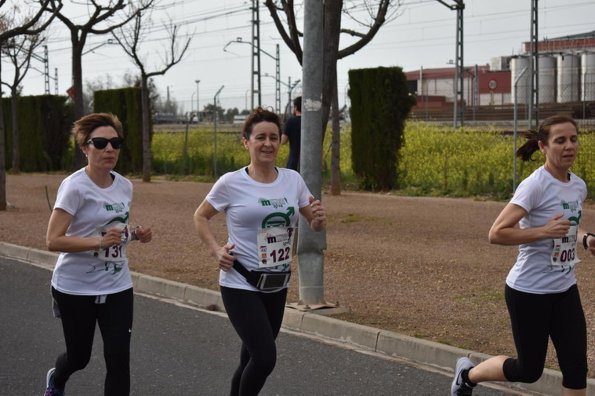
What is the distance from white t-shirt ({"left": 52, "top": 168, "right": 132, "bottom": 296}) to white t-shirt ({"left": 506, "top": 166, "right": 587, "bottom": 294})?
2117 mm

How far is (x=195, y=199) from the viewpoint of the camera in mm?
22281

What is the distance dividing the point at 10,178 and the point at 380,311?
2672 cm

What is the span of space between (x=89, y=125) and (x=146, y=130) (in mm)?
24851

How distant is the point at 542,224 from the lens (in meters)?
5.15

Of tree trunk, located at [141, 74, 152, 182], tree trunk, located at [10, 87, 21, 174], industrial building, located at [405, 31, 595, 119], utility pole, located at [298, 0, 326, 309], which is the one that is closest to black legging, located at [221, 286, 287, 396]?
utility pole, located at [298, 0, 326, 309]

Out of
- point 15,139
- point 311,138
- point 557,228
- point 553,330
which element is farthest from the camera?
point 15,139

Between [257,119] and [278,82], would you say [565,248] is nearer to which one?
[257,119]

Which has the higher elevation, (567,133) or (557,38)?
(557,38)

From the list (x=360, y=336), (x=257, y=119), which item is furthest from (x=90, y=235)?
(x=360, y=336)

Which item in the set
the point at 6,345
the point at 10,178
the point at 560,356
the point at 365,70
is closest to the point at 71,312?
the point at 560,356

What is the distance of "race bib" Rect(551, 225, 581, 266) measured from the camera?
5.13 metres

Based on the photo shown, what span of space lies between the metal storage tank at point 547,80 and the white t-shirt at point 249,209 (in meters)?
32.2

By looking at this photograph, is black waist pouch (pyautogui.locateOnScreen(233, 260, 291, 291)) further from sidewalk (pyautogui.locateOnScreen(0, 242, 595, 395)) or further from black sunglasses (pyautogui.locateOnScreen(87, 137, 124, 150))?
sidewalk (pyautogui.locateOnScreen(0, 242, 595, 395))

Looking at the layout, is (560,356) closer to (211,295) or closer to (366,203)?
(211,295)
